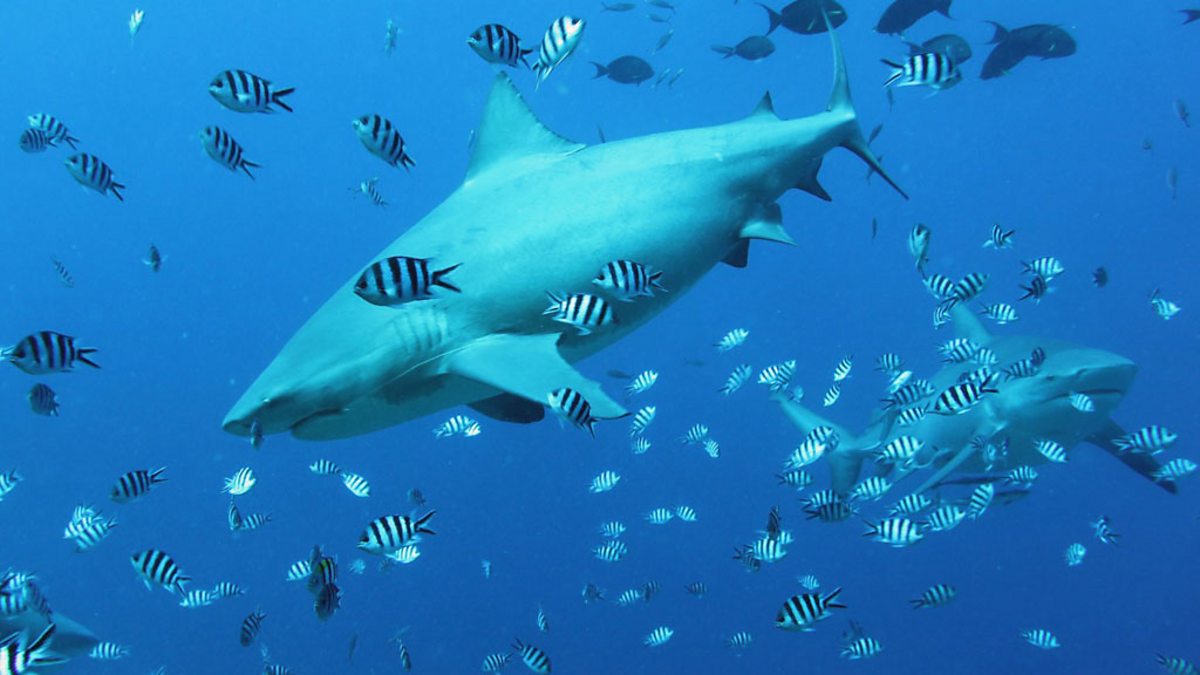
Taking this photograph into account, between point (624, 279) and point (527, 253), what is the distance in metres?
0.52

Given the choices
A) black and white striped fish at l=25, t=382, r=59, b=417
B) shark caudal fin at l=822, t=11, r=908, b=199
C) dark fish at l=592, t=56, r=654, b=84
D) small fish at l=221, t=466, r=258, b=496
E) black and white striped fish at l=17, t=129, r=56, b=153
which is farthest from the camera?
dark fish at l=592, t=56, r=654, b=84

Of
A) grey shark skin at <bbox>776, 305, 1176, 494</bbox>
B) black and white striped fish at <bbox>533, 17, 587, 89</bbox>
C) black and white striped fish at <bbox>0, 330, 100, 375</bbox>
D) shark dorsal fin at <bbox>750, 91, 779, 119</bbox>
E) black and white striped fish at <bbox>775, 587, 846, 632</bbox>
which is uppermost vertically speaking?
black and white striped fish at <bbox>533, 17, 587, 89</bbox>

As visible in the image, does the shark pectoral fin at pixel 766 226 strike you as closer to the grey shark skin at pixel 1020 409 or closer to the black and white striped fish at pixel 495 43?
the black and white striped fish at pixel 495 43

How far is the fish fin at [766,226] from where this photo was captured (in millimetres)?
5172

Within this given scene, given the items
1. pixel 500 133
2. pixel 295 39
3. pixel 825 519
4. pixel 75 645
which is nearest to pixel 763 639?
pixel 825 519

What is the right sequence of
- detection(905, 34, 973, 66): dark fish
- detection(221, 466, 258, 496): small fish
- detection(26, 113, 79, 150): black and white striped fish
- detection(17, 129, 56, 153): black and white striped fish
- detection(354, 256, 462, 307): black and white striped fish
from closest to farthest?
detection(354, 256, 462, 307): black and white striped fish → detection(26, 113, 79, 150): black and white striped fish → detection(17, 129, 56, 153): black and white striped fish → detection(221, 466, 258, 496): small fish → detection(905, 34, 973, 66): dark fish

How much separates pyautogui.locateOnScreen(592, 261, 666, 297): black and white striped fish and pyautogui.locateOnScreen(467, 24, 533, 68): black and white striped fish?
162 cm

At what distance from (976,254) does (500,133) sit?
185 ft

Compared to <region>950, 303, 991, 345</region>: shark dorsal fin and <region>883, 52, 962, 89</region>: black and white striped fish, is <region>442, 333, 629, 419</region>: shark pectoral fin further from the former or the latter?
<region>950, 303, 991, 345</region>: shark dorsal fin

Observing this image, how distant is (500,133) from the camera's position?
16.0 feet

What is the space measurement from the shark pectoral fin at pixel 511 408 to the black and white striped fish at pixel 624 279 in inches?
29.7

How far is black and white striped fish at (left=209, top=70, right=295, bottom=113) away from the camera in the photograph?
4.69 meters

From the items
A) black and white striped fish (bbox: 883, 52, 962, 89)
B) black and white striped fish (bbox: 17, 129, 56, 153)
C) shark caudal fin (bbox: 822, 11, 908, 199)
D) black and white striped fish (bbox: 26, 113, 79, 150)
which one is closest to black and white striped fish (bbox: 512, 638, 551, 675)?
shark caudal fin (bbox: 822, 11, 908, 199)

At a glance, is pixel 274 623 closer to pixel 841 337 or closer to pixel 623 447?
pixel 623 447
